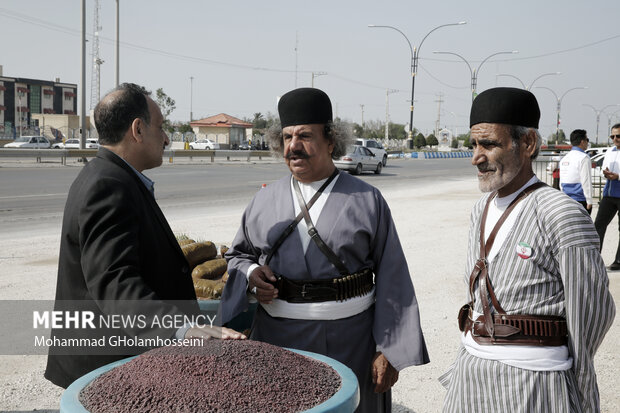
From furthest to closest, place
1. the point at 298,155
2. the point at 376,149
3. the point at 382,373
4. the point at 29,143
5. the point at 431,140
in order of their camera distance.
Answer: the point at 431,140
the point at 29,143
the point at 376,149
the point at 298,155
the point at 382,373

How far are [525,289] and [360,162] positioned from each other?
2468 cm

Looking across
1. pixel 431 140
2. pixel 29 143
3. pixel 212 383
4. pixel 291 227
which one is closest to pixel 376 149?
pixel 29 143

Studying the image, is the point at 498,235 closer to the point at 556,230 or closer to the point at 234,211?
the point at 556,230

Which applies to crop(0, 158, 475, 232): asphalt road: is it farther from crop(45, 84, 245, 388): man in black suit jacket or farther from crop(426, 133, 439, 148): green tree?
crop(426, 133, 439, 148): green tree

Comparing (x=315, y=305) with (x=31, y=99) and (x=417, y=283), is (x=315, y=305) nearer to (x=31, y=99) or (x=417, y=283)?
(x=417, y=283)

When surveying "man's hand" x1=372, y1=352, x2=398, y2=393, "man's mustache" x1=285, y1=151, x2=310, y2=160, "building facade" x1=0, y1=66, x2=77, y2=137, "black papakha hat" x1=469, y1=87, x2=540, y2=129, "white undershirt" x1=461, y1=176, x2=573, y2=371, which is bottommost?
"man's hand" x1=372, y1=352, x2=398, y2=393

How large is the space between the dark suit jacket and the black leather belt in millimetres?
406

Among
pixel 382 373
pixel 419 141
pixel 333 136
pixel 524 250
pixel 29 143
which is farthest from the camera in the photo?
pixel 419 141

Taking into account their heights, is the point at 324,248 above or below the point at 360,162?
above

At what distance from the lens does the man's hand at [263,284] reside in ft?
8.64

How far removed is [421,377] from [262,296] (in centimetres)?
239

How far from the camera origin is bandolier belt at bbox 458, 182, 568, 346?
7.27 ft

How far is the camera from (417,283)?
742 centimetres

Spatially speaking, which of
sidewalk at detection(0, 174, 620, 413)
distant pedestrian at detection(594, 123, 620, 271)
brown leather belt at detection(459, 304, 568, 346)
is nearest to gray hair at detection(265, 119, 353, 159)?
brown leather belt at detection(459, 304, 568, 346)
